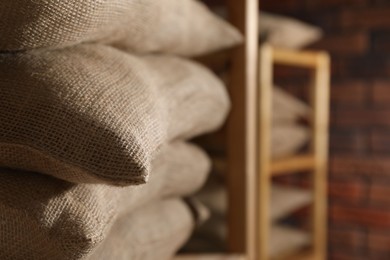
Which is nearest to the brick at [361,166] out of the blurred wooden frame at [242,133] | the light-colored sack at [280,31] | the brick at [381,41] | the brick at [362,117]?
the brick at [362,117]

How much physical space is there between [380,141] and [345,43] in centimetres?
37

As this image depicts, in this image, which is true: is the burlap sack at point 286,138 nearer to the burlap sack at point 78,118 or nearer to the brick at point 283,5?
the brick at point 283,5

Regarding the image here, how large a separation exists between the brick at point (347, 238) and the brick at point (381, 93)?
47 cm

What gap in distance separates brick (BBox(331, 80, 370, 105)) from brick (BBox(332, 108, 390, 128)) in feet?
0.11

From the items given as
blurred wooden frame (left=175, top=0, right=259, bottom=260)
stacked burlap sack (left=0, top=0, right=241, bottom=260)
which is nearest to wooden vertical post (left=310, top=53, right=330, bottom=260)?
blurred wooden frame (left=175, top=0, right=259, bottom=260)

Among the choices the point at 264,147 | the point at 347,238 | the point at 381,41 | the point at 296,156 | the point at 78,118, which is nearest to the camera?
the point at 78,118

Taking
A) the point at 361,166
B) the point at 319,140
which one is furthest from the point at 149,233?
the point at 361,166

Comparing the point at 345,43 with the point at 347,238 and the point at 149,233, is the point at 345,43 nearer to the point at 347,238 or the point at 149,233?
the point at 347,238

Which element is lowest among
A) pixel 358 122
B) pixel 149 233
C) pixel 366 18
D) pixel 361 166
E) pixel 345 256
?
pixel 345 256

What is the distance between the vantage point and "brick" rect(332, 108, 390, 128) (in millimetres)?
1884

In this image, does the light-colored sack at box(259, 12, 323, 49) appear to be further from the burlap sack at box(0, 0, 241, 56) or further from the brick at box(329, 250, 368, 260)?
the brick at box(329, 250, 368, 260)

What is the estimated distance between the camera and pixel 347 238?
1.99 m

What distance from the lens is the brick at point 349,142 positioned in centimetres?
193

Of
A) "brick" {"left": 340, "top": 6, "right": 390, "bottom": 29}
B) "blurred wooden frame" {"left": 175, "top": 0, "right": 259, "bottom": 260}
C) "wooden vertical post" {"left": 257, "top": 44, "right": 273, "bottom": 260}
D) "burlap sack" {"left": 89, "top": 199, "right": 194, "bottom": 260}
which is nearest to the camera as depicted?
"burlap sack" {"left": 89, "top": 199, "right": 194, "bottom": 260}
